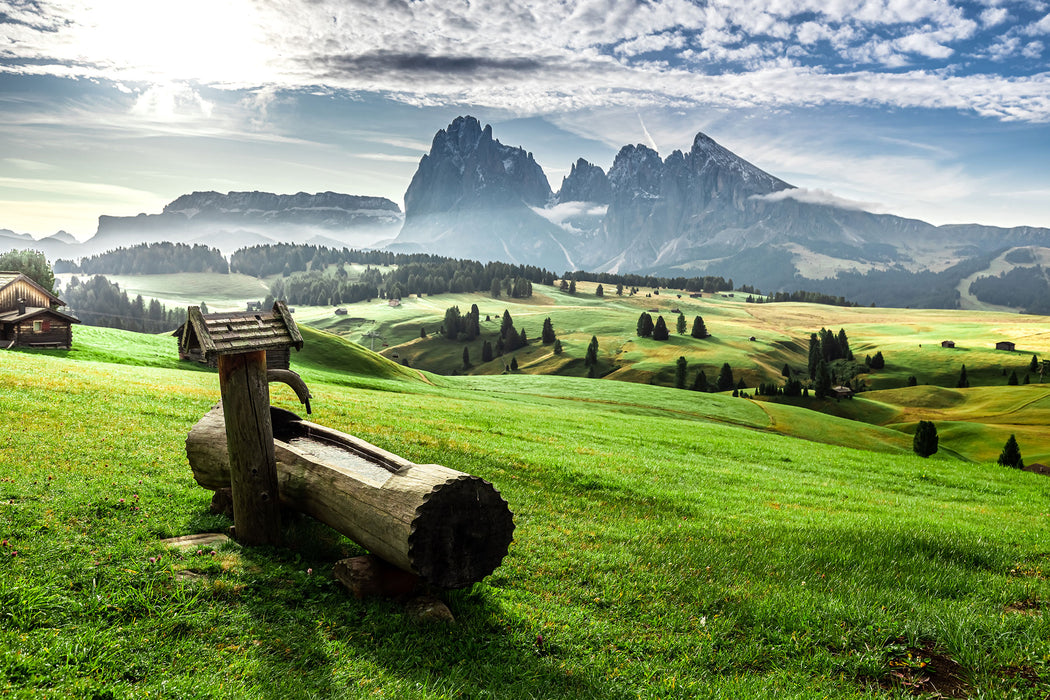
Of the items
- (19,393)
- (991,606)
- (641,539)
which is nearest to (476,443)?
(641,539)

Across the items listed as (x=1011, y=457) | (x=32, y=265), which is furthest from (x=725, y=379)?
(x=32, y=265)

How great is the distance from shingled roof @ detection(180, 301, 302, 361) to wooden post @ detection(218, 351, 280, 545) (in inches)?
13.3

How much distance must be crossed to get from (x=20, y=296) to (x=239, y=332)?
236 feet

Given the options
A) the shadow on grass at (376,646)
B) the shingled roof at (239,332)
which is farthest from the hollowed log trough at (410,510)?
the shingled roof at (239,332)

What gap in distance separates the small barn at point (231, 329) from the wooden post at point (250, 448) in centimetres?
38

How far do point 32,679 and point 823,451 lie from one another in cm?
3605

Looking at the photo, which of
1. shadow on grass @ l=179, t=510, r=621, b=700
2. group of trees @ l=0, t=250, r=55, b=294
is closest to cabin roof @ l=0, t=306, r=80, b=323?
group of trees @ l=0, t=250, r=55, b=294

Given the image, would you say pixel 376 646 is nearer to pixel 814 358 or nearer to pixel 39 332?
pixel 39 332

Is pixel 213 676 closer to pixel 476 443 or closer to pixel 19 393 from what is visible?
pixel 476 443

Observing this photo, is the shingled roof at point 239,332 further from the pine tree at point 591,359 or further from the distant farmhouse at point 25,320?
the pine tree at point 591,359

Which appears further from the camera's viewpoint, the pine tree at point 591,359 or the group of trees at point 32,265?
the pine tree at point 591,359

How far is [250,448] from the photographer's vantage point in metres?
10.4

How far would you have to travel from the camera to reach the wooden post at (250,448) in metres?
10.2

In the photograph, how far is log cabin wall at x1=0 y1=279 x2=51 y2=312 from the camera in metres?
61.0
